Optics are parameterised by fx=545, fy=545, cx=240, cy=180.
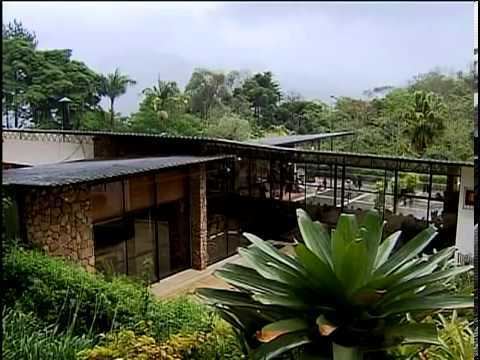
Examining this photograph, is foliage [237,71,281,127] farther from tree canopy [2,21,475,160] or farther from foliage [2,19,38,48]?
foliage [2,19,38,48]

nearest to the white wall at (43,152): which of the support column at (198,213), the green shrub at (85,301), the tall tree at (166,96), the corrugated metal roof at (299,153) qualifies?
the corrugated metal roof at (299,153)

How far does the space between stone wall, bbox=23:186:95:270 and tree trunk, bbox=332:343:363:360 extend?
9.90 feet

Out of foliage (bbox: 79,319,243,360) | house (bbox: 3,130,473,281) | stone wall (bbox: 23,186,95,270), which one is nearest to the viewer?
foliage (bbox: 79,319,243,360)

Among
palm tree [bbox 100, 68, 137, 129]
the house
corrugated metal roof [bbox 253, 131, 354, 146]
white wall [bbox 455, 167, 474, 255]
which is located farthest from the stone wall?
white wall [bbox 455, 167, 474, 255]

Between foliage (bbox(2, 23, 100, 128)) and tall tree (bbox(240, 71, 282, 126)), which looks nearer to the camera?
foliage (bbox(2, 23, 100, 128))

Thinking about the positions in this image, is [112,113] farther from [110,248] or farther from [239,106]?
[110,248]

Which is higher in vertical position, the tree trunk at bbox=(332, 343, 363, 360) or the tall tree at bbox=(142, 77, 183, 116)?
the tall tree at bbox=(142, 77, 183, 116)

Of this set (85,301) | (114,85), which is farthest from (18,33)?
(85,301)

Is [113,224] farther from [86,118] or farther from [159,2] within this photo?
[159,2]

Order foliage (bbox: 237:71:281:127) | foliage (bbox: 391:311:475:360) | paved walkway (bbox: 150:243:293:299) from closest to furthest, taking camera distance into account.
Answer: foliage (bbox: 391:311:475:360) < foliage (bbox: 237:71:281:127) < paved walkway (bbox: 150:243:293:299)

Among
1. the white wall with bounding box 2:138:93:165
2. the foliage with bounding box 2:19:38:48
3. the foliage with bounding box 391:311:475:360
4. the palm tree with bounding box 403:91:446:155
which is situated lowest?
the foliage with bounding box 391:311:475:360

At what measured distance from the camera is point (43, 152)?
3.95 m

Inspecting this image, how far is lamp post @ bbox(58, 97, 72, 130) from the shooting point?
351 cm

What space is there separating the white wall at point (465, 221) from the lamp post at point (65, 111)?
242cm
